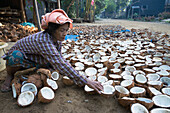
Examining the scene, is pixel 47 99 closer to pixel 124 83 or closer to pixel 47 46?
pixel 47 46

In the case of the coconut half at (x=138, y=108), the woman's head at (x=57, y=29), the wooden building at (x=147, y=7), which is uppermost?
the wooden building at (x=147, y=7)

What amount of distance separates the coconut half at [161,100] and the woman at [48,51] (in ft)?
1.78

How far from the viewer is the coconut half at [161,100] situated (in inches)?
42.6

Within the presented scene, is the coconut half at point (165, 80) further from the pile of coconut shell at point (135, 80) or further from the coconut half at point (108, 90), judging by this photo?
the coconut half at point (108, 90)

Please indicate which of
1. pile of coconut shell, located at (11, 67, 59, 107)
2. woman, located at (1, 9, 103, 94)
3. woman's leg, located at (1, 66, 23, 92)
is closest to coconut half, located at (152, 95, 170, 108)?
woman, located at (1, 9, 103, 94)

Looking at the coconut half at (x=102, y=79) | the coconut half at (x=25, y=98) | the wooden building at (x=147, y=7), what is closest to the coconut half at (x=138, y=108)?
the coconut half at (x=102, y=79)

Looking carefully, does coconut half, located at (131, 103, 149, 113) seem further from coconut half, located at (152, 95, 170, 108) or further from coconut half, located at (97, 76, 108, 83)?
coconut half, located at (97, 76, 108, 83)

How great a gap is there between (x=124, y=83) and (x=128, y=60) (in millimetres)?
733

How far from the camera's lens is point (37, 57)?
1402 millimetres

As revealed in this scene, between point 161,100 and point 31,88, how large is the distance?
1.31 meters

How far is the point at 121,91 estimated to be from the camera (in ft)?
4.21

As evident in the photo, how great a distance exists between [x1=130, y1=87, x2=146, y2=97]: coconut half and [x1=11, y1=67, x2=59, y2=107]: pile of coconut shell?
818mm

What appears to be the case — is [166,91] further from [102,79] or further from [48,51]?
[48,51]

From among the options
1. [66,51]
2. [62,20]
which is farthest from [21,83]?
[66,51]
